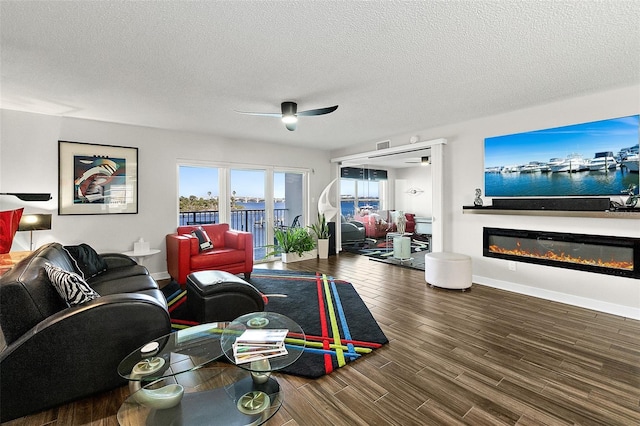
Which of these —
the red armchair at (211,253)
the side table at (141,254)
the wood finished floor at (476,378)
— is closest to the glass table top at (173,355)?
the wood finished floor at (476,378)

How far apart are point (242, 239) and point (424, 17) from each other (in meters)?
3.81

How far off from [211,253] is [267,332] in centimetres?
269

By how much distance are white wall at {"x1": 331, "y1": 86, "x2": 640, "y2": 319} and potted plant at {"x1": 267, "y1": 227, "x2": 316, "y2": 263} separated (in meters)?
2.69

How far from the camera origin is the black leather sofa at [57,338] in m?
1.74

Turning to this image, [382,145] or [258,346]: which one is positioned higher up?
[382,145]

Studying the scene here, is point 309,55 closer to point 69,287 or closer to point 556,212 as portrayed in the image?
point 69,287

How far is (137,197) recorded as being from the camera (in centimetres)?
479

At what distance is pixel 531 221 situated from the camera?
4.05 meters

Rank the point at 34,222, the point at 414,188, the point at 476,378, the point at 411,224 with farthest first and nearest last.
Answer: the point at 414,188
the point at 411,224
the point at 34,222
the point at 476,378

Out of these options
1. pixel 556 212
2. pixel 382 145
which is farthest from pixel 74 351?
pixel 382 145

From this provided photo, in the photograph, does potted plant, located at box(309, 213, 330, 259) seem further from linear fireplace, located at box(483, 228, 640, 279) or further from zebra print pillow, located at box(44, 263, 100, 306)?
zebra print pillow, located at box(44, 263, 100, 306)

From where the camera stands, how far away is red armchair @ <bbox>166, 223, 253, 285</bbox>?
426 centimetres

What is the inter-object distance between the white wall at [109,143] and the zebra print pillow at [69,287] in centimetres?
282

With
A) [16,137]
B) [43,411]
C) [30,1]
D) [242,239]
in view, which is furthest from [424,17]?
[16,137]
